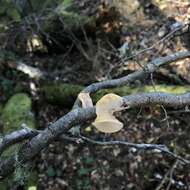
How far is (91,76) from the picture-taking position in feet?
15.9

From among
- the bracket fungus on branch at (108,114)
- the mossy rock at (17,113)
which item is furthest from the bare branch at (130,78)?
the mossy rock at (17,113)

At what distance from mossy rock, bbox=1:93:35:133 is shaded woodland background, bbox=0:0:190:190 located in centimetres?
1

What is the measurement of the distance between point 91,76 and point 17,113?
102 cm

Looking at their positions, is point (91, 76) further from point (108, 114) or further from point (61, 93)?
point (108, 114)

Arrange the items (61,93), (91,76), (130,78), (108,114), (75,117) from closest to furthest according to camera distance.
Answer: (108,114) < (75,117) < (130,78) < (61,93) < (91,76)

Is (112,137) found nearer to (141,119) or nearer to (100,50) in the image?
(141,119)

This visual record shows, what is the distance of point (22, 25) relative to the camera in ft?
17.4

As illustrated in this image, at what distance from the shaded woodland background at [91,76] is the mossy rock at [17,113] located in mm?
12

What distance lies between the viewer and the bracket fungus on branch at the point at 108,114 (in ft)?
5.04

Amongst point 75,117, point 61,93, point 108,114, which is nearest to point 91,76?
point 61,93

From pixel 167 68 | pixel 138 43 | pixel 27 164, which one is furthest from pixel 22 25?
pixel 27 164

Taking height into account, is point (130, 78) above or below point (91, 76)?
above

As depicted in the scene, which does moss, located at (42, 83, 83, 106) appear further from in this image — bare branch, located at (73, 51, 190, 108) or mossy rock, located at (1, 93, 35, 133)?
bare branch, located at (73, 51, 190, 108)

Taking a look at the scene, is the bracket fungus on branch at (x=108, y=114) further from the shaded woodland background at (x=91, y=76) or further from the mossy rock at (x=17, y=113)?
the mossy rock at (x=17, y=113)
